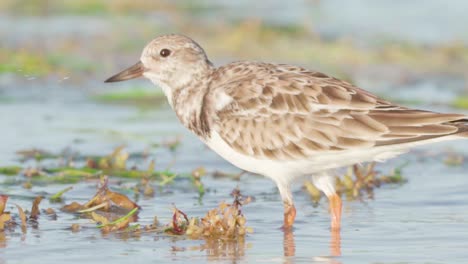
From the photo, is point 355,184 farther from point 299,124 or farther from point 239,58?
point 239,58

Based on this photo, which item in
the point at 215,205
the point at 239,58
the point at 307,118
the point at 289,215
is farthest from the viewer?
the point at 239,58

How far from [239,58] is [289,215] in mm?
8548

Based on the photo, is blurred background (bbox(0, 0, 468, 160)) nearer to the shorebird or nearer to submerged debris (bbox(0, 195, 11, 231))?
submerged debris (bbox(0, 195, 11, 231))

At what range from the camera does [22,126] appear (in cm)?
1355

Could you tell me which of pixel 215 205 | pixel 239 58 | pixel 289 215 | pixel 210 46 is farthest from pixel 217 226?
pixel 210 46

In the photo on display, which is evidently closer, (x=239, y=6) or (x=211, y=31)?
(x=211, y=31)

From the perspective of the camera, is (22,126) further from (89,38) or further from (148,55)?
(89,38)

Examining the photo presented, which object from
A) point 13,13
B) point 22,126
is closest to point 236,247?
point 22,126

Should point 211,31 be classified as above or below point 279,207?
above

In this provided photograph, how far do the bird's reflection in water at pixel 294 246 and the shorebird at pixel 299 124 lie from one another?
0.23 m

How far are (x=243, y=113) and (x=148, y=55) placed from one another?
1291 mm

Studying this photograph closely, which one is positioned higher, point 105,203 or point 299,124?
point 299,124

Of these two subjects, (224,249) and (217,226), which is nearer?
(224,249)

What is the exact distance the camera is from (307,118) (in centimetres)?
905
